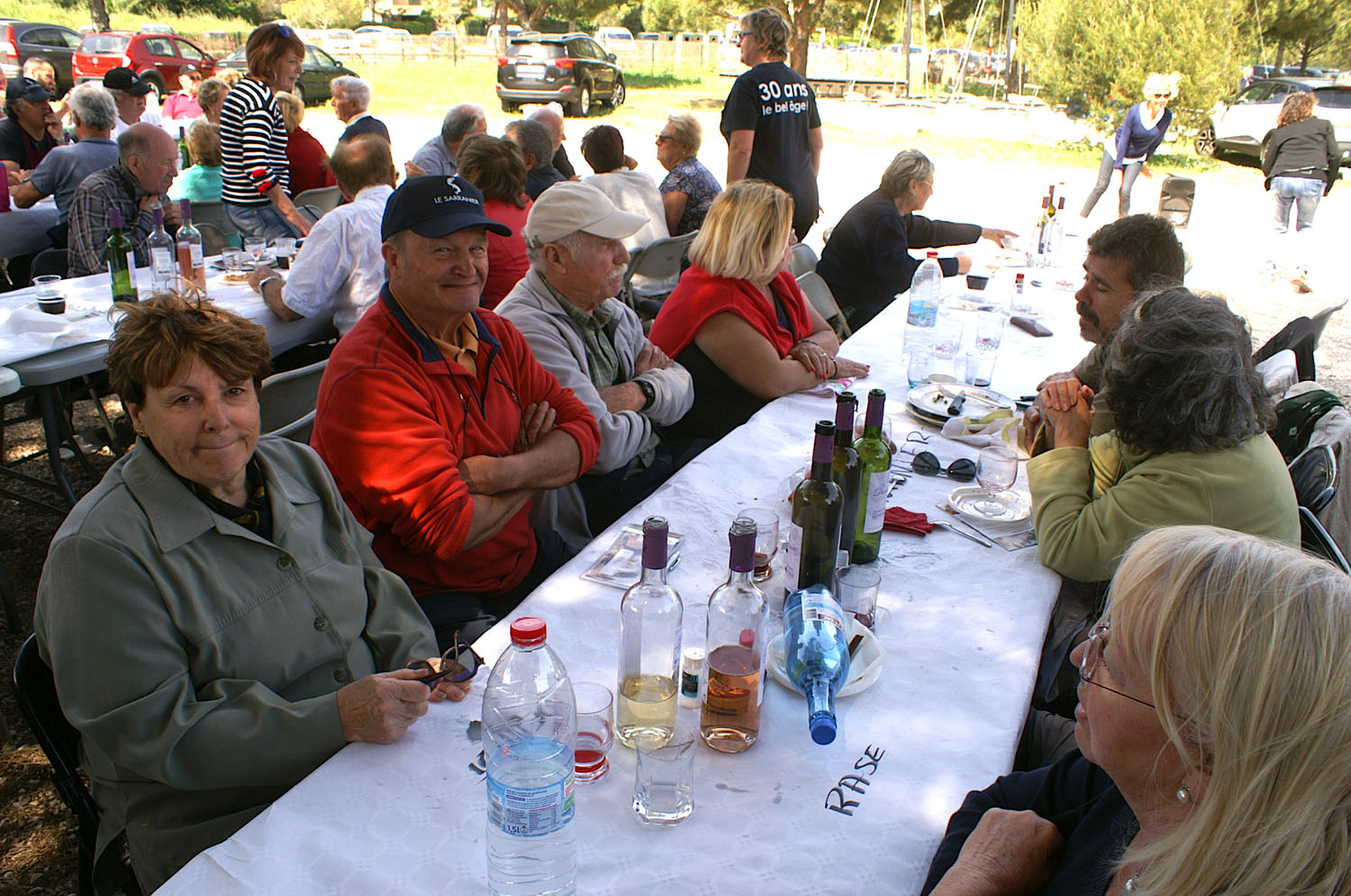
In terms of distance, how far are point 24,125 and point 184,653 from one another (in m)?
7.99

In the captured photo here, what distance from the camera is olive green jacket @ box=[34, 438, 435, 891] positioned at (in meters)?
1.48

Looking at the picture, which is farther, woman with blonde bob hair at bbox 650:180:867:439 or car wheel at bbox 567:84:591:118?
car wheel at bbox 567:84:591:118

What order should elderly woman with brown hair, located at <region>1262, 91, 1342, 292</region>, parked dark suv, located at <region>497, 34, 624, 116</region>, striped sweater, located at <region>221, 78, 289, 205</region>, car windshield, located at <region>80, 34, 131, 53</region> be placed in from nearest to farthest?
striped sweater, located at <region>221, 78, 289, 205</region>, elderly woman with brown hair, located at <region>1262, 91, 1342, 292</region>, car windshield, located at <region>80, 34, 131, 53</region>, parked dark suv, located at <region>497, 34, 624, 116</region>

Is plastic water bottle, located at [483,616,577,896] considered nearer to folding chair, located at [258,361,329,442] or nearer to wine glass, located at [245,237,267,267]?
folding chair, located at [258,361,329,442]

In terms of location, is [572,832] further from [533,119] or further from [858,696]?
[533,119]

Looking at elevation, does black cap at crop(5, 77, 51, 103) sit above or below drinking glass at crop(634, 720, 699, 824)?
above

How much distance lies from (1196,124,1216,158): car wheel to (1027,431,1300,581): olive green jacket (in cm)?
2015

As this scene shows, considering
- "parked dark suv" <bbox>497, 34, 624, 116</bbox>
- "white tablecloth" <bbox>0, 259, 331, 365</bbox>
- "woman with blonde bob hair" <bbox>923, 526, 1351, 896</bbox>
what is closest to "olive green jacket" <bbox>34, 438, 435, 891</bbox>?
"woman with blonde bob hair" <bbox>923, 526, 1351, 896</bbox>

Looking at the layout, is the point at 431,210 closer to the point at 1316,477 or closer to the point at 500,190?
the point at 500,190

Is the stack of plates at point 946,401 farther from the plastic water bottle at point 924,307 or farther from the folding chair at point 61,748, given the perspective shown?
the folding chair at point 61,748

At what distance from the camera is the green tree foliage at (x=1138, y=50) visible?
18328mm

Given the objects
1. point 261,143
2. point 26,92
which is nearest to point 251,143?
point 261,143

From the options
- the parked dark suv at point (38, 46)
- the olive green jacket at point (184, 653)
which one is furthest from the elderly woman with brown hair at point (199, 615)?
the parked dark suv at point (38, 46)

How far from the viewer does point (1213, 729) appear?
3.30 feet
